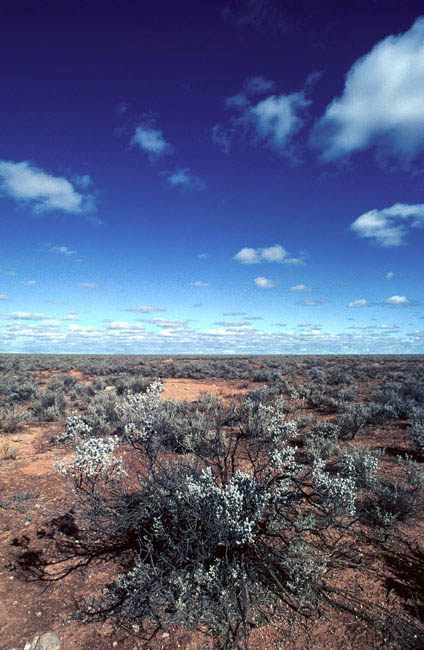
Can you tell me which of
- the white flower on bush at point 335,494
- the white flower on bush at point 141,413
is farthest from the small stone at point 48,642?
the white flower on bush at point 335,494

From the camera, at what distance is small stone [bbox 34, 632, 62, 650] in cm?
294

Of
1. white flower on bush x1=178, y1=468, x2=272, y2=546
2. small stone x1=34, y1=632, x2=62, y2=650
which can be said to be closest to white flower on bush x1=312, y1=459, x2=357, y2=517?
white flower on bush x1=178, y1=468, x2=272, y2=546

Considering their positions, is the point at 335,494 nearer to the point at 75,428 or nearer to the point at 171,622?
the point at 171,622

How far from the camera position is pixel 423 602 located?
3361 millimetres

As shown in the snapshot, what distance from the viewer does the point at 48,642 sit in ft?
9.78

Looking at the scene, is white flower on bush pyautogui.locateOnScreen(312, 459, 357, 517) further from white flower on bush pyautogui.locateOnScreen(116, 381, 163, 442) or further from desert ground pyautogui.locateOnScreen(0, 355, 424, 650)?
white flower on bush pyautogui.locateOnScreen(116, 381, 163, 442)

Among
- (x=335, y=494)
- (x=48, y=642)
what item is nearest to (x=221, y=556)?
(x=335, y=494)

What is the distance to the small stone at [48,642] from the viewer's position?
294 cm

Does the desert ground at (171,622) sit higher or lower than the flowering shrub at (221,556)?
lower

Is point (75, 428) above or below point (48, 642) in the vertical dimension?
above

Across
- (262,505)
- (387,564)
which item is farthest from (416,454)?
(262,505)

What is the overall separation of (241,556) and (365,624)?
1.38 meters

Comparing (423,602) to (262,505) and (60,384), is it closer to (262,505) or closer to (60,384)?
(262,505)

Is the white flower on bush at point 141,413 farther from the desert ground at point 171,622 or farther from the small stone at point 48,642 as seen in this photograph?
the small stone at point 48,642
